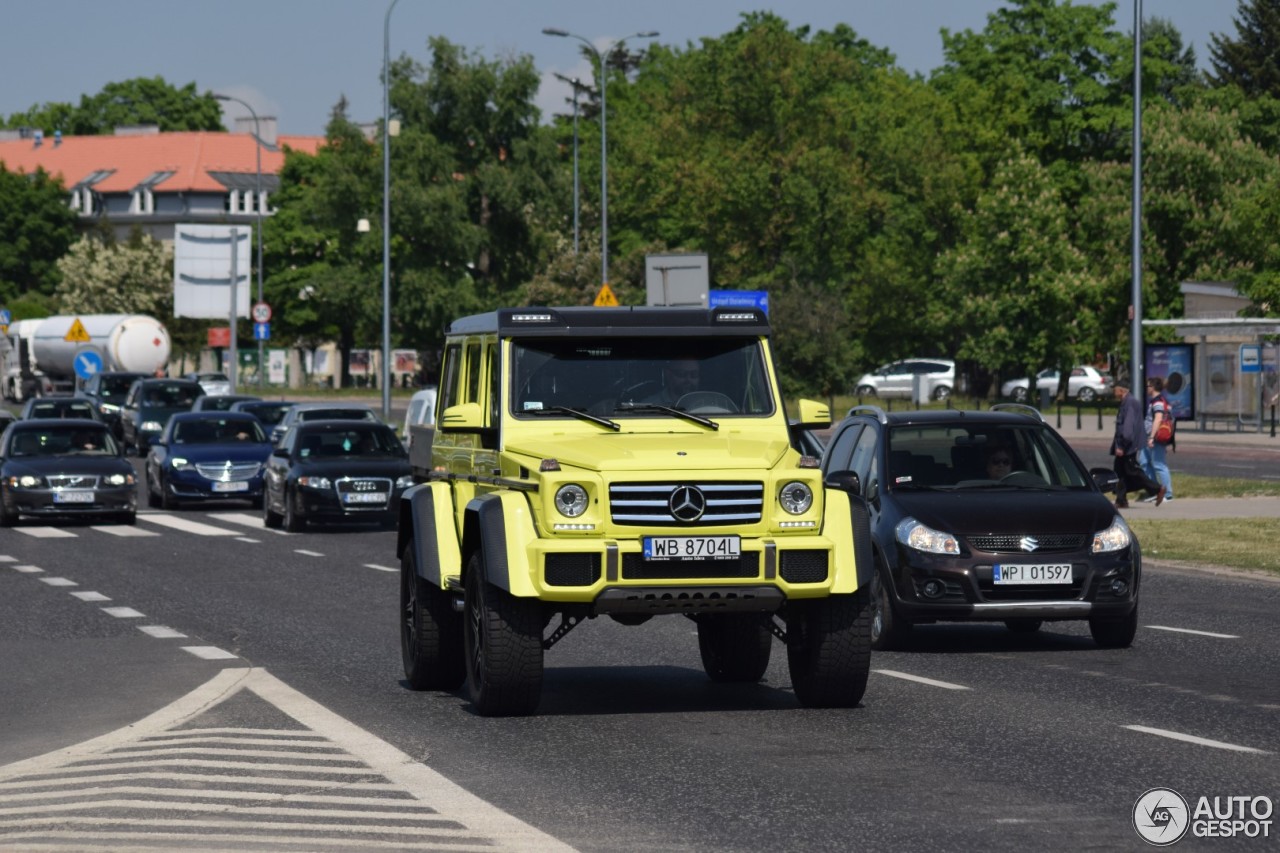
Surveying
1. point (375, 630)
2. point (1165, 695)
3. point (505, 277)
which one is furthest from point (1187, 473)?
point (505, 277)

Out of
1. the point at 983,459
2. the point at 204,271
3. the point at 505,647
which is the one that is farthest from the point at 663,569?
the point at 204,271

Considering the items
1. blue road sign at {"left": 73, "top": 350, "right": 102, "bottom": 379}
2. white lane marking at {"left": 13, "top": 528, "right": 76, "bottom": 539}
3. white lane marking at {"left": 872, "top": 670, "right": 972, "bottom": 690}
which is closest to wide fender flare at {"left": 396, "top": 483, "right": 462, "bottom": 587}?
white lane marking at {"left": 872, "top": 670, "right": 972, "bottom": 690}

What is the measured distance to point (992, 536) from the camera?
48.7 feet

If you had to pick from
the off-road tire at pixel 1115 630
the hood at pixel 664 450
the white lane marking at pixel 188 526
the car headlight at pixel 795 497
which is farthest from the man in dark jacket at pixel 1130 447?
the car headlight at pixel 795 497

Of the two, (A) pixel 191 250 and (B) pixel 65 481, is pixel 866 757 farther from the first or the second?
(A) pixel 191 250

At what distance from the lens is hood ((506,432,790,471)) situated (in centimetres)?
1126

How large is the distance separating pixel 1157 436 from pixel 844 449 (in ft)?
51.5

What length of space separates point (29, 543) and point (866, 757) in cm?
2041

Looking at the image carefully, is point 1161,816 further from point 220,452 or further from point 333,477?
point 220,452

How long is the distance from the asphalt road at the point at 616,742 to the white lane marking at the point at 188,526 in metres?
11.8

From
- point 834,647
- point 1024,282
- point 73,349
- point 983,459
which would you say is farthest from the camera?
point 73,349

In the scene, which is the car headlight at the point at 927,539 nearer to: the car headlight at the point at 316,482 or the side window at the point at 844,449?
the side window at the point at 844,449

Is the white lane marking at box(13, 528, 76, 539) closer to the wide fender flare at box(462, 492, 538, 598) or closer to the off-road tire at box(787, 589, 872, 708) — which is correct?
the wide fender flare at box(462, 492, 538, 598)

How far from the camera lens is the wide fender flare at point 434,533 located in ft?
40.7
